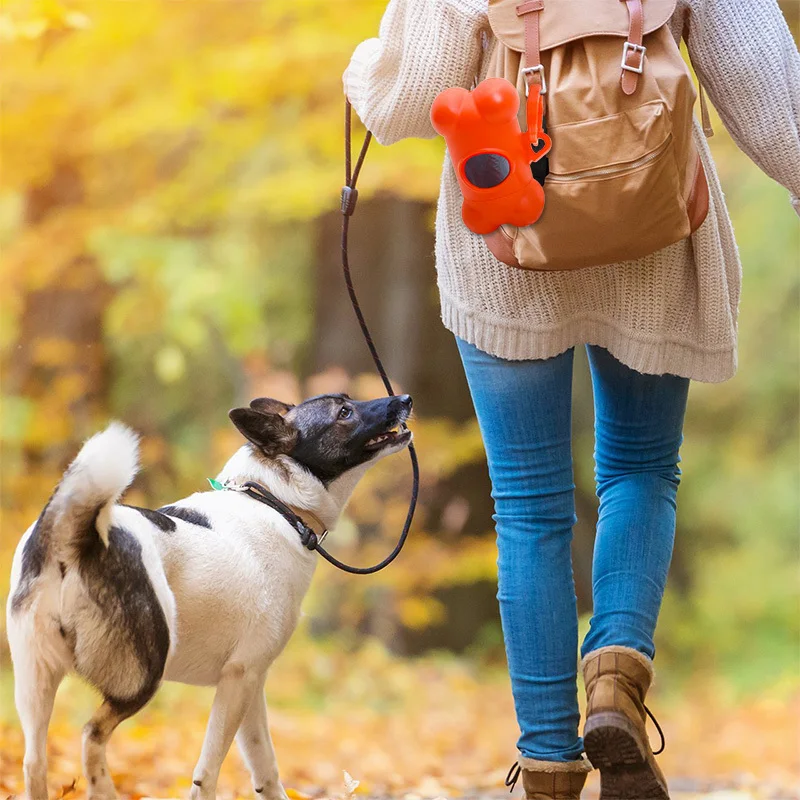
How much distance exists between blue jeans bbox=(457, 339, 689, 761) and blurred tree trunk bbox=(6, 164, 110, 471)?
4654mm

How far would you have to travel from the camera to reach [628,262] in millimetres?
1989

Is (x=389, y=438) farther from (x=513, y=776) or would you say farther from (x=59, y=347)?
(x=59, y=347)

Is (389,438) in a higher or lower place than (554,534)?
higher

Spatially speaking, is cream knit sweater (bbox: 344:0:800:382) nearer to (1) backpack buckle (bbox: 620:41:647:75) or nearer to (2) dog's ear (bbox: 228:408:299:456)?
(1) backpack buckle (bbox: 620:41:647:75)

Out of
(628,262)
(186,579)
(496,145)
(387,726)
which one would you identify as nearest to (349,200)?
(496,145)

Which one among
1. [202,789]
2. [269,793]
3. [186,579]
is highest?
[186,579]

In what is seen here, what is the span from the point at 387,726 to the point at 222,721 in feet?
12.4

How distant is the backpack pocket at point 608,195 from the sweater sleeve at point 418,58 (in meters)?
0.28

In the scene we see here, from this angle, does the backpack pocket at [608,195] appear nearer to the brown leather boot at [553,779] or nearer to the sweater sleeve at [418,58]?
the sweater sleeve at [418,58]

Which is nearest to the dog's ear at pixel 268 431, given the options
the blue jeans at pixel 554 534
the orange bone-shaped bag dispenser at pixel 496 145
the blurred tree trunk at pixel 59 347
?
the blue jeans at pixel 554 534

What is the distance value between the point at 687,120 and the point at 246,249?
4951mm

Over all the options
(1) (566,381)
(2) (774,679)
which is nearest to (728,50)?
(1) (566,381)

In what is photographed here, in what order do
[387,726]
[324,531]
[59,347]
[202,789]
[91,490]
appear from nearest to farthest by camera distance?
[91,490] → [202,789] → [324,531] → [387,726] → [59,347]

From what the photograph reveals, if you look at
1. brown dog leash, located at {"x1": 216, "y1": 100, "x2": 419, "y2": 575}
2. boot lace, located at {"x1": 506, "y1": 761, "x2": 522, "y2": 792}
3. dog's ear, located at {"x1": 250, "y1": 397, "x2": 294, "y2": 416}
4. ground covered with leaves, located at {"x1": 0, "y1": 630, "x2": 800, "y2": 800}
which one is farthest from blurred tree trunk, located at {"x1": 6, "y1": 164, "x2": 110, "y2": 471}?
boot lace, located at {"x1": 506, "y1": 761, "x2": 522, "y2": 792}
